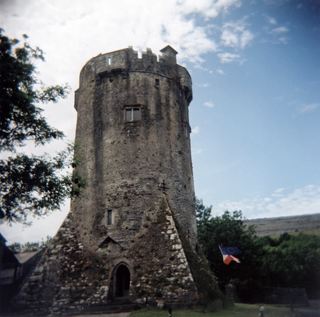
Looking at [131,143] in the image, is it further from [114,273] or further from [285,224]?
[285,224]

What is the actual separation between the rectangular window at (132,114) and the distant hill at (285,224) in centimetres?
5081

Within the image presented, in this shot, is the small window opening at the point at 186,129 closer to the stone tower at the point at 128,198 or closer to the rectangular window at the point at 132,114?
the stone tower at the point at 128,198

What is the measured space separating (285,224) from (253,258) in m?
43.4

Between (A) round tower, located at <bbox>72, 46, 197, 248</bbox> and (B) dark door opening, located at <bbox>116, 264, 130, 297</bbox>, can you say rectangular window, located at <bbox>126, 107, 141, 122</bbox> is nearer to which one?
(A) round tower, located at <bbox>72, 46, 197, 248</bbox>

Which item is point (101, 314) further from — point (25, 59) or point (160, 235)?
point (25, 59)

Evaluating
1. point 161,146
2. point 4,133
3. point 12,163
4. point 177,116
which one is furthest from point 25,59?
point 177,116

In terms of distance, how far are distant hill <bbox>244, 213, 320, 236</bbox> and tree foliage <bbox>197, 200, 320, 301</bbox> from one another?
90.2 feet

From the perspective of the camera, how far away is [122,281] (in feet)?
53.8

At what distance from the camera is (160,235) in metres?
15.7

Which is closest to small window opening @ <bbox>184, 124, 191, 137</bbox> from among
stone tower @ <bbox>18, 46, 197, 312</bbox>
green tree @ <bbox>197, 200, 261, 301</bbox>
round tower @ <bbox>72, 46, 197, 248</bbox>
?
round tower @ <bbox>72, 46, 197, 248</bbox>

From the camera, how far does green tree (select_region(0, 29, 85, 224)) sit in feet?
35.3

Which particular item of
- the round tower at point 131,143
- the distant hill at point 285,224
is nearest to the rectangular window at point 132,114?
the round tower at point 131,143

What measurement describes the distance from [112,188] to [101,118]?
4.59 meters

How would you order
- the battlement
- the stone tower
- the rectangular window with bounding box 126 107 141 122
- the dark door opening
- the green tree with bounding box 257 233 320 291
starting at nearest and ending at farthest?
the stone tower
the dark door opening
the rectangular window with bounding box 126 107 141 122
the battlement
the green tree with bounding box 257 233 320 291
